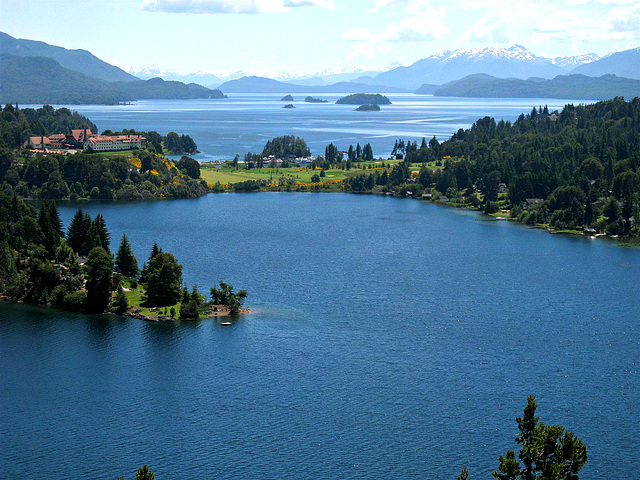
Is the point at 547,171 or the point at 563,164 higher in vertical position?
the point at 563,164

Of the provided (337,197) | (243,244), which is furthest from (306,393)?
Result: (337,197)

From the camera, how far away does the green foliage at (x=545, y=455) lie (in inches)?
1044

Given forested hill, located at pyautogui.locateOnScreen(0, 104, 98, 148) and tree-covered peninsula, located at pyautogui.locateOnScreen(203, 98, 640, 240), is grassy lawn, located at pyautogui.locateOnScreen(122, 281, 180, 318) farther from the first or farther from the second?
forested hill, located at pyautogui.locateOnScreen(0, 104, 98, 148)

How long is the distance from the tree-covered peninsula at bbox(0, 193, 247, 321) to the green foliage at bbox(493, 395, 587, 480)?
96.8ft

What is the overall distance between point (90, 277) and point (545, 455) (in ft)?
124

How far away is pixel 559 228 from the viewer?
90062 mm

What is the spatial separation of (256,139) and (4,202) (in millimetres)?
128163

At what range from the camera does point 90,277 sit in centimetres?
5541

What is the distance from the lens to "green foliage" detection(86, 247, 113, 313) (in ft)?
179

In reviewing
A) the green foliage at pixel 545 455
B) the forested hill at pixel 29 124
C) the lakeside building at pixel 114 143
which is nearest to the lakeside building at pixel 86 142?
the lakeside building at pixel 114 143

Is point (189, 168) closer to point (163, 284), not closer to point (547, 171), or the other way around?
point (547, 171)

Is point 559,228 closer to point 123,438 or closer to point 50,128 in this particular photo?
point 123,438

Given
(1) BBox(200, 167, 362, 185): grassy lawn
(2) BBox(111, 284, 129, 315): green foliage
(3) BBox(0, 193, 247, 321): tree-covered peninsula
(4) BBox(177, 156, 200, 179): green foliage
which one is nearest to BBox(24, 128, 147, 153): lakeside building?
(4) BBox(177, 156, 200, 179): green foliage

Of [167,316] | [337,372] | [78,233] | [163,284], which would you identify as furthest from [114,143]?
[337,372]
